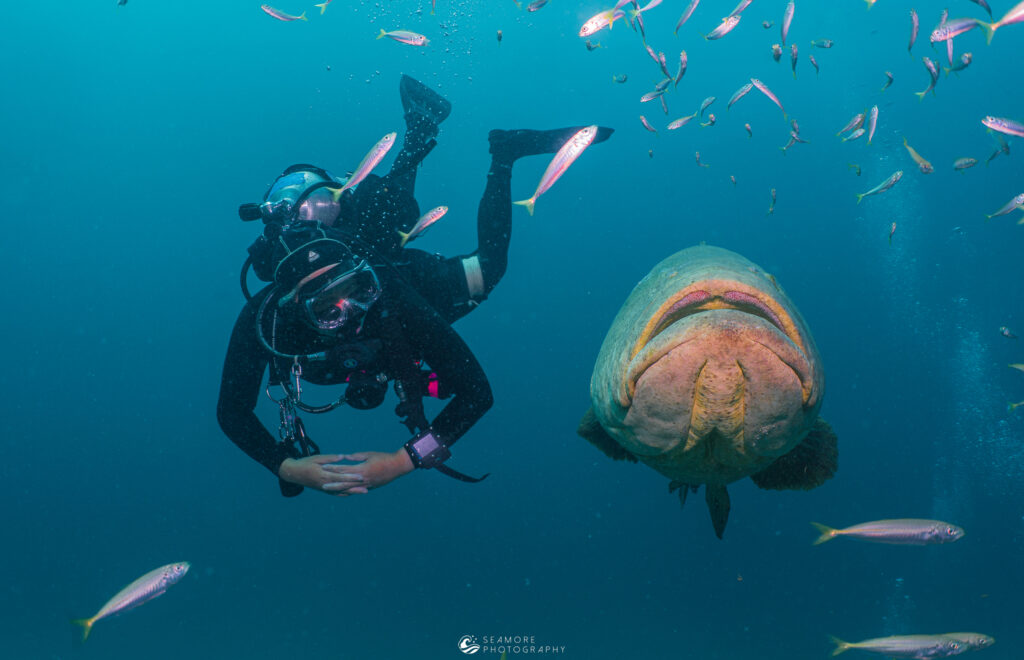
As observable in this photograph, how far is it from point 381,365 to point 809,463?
10.3ft

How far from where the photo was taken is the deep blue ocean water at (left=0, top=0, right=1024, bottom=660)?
71.8 feet

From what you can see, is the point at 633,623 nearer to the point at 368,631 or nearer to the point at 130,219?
the point at 368,631

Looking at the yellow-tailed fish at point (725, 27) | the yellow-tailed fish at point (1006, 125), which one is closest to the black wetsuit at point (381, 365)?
the yellow-tailed fish at point (725, 27)

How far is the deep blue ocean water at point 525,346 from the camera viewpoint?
862 inches

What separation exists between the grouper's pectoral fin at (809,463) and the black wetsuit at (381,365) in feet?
7.04

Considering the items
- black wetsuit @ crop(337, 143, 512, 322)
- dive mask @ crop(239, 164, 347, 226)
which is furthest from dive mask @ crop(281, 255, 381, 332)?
black wetsuit @ crop(337, 143, 512, 322)

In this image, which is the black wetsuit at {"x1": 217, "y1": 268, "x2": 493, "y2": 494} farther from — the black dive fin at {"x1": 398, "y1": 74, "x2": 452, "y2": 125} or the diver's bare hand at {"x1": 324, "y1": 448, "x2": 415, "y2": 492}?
the black dive fin at {"x1": 398, "y1": 74, "x2": 452, "y2": 125}

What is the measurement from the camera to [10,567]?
32.0 m

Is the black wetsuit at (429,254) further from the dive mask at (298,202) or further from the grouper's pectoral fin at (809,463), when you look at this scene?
the grouper's pectoral fin at (809,463)

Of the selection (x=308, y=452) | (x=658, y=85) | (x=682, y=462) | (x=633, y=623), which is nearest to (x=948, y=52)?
(x=658, y=85)

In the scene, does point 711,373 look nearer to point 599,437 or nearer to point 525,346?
point 599,437

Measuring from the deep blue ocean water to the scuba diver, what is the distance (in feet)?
48.5

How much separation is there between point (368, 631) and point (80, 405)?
152 feet

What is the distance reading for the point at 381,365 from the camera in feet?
12.7
